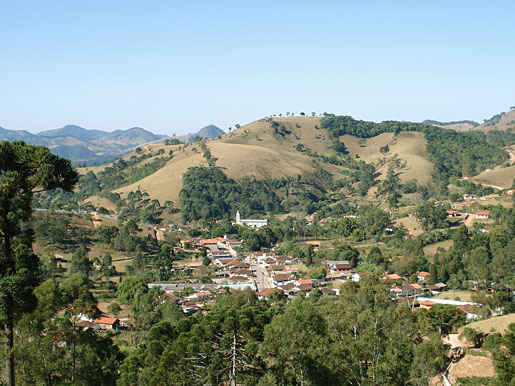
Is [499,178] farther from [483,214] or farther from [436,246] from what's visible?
[436,246]

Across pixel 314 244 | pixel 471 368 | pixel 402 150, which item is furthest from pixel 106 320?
pixel 402 150

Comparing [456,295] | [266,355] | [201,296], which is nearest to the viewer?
[266,355]

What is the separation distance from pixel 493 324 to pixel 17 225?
2490 cm

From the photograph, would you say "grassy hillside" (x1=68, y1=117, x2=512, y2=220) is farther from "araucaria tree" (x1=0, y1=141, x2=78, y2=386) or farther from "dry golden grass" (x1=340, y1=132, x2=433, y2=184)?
"araucaria tree" (x1=0, y1=141, x2=78, y2=386)

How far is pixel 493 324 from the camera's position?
91.9 feet

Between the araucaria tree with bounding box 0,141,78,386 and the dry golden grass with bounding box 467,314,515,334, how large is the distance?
23196mm

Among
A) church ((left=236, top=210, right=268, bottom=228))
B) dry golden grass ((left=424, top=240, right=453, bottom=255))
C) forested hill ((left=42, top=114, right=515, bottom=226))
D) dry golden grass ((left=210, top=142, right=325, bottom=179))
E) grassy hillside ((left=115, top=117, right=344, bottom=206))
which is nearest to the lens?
dry golden grass ((left=424, top=240, right=453, bottom=255))

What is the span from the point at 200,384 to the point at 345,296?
35.9 feet

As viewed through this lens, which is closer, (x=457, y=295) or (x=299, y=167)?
(x=457, y=295)

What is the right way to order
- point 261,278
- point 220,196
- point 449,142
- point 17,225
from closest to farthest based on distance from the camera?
1. point 17,225
2. point 261,278
3. point 220,196
4. point 449,142

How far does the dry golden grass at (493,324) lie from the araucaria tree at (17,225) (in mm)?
23196

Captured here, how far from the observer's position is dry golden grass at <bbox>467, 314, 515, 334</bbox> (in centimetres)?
2714

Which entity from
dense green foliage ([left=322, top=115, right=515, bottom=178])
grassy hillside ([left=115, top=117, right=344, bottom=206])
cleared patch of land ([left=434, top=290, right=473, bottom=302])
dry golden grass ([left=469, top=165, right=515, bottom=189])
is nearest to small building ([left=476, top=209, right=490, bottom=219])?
cleared patch of land ([left=434, top=290, right=473, bottom=302])

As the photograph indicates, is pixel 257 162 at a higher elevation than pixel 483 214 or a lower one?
higher
